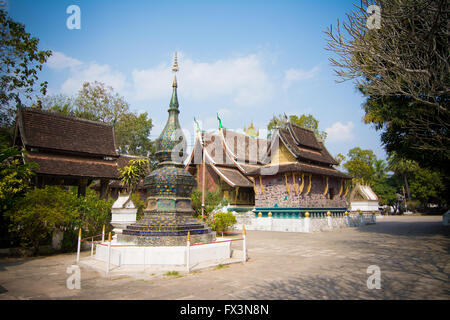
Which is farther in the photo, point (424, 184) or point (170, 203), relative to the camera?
point (424, 184)

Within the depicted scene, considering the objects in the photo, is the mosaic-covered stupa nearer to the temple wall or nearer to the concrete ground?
the concrete ground

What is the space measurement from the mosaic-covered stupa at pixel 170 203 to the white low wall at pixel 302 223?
11.0 meters

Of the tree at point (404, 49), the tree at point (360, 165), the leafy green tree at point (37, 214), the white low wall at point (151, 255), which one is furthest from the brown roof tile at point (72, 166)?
the tree at point (360, 165)

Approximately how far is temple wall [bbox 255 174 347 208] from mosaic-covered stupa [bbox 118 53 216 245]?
13214mm

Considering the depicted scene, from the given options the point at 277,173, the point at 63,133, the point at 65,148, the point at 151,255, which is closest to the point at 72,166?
the point at 65,148

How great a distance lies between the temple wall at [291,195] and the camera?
65.2 ft

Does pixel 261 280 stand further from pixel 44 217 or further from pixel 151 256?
pixel 44 217

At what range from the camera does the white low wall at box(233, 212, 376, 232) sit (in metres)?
17.3

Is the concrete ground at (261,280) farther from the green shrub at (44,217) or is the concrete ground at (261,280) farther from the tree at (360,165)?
the tree at (360,165)

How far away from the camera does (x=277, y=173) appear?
20.7 m

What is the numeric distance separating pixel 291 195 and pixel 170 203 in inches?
552

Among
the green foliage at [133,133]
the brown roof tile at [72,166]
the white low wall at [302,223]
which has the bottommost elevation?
the white low wall at [302,223]
